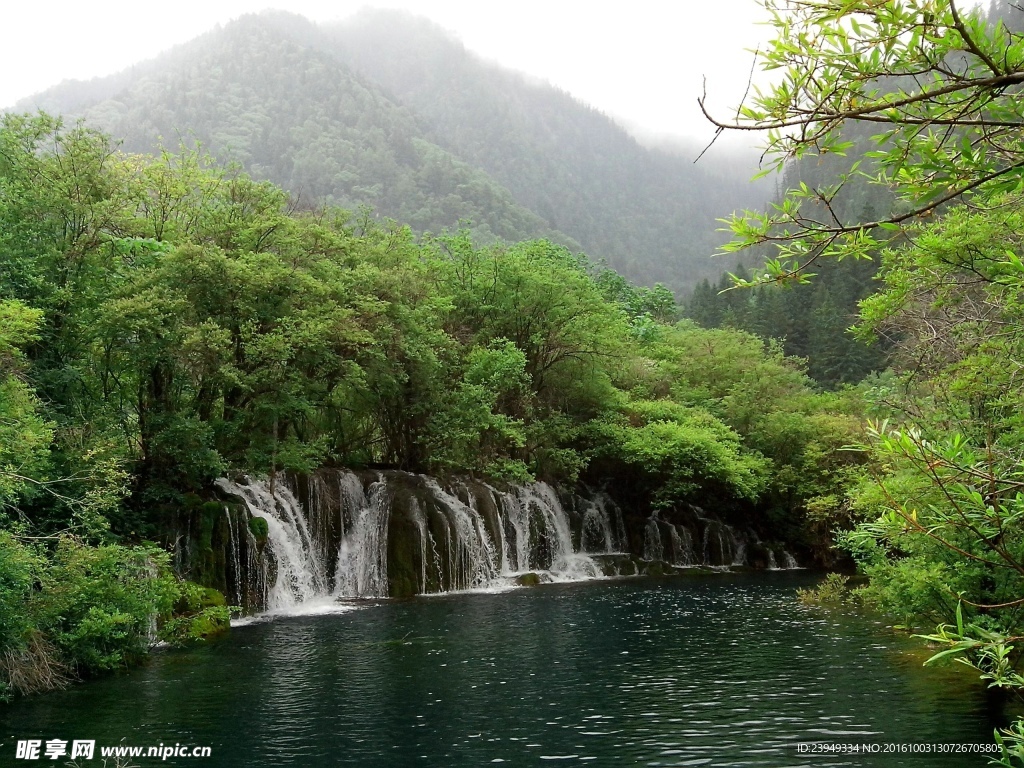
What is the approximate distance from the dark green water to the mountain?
60.9 meters

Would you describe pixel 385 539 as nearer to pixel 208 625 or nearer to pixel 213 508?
pixel 213 508

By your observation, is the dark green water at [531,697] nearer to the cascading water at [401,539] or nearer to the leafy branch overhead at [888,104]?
the cascading water at [401,539]

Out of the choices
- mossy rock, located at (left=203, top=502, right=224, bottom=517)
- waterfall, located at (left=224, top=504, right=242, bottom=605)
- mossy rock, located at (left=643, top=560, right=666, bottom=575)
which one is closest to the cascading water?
waterfall, located at (left=224, top=504, right=242, bottom=605)

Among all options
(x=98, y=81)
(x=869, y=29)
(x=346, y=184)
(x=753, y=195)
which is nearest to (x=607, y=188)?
(x=753, y=195)

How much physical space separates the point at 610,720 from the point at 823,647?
24.0 ft

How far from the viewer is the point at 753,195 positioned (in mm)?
188625

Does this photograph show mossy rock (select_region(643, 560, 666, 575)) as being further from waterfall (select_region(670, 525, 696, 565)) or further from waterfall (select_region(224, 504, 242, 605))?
waterfall (select_region(224, 504, 242, 605))

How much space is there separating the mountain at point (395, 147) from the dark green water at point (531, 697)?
60.9 meters

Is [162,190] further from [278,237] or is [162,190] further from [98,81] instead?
[98,81]

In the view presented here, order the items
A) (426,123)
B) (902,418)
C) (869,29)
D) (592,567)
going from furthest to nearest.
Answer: (426,123) → (592,567) → (902,418) → (869,29)

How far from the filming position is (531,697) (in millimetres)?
13758

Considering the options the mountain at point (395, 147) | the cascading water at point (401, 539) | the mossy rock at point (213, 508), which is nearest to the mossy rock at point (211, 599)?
the cascading water at point (401, 539)

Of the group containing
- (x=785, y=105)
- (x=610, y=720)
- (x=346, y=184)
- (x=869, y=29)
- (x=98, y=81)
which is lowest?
(x=610, y=720)

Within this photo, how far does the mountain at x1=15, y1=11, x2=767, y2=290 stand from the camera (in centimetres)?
10956
